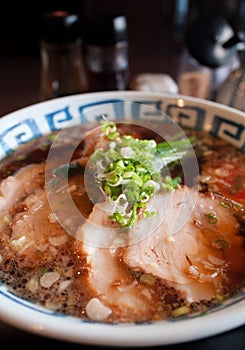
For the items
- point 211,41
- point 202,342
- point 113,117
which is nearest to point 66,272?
point 202,342

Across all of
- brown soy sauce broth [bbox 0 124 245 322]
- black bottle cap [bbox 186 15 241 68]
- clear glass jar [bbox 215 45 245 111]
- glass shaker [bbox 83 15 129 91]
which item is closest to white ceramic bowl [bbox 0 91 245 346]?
brown soy sauce broth [bbox 0 124 245 322]

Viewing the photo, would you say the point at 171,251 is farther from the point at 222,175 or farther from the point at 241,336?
the point at 222,175

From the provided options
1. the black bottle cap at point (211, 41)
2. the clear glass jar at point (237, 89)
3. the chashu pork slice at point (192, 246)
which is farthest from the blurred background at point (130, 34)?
the chashu pork slice at point (192, 246)

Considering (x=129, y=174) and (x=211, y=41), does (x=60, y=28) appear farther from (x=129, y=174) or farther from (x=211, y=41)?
(x=129, y=174)

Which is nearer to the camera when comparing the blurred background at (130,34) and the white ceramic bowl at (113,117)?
the white ceramic bowl at (113,117)

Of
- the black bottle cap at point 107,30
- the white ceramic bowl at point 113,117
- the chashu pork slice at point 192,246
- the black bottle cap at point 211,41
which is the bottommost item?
the chashu pork slice at point 192,246

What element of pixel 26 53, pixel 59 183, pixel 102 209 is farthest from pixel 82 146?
pixel 26 53

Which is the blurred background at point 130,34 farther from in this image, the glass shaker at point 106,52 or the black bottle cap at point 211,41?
the glass shaker at point 106,52
